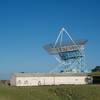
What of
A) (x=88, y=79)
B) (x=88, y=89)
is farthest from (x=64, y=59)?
(x=88, y=89)

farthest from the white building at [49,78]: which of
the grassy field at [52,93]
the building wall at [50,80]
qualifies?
the grassy field at [52,93]

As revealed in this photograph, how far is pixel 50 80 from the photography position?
94812 millimetres

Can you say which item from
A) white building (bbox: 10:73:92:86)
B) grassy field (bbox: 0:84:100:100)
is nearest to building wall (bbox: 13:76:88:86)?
white building (bbox: 10:73:92:86)

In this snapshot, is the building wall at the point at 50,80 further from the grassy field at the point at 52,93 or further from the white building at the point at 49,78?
the grassy field at the point at 52,93

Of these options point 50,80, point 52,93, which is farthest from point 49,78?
point 52,93

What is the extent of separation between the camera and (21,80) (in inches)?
3671

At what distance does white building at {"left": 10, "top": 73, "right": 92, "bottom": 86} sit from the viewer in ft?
306

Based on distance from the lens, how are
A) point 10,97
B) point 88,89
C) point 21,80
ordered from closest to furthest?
1. point 10,97
2. point 88,89
3. point 21,80

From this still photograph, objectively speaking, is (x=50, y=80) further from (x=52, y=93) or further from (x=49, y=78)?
(x=52, y=93)

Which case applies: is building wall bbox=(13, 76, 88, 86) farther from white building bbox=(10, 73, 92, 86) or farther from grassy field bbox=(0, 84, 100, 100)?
grassy field bbox=(0, 84, 100, 100)

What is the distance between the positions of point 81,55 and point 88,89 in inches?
1215

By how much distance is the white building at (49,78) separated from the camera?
306 feet

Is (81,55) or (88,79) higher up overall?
(81,55)

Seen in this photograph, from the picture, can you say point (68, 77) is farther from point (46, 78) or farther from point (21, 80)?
point (21, 80)
